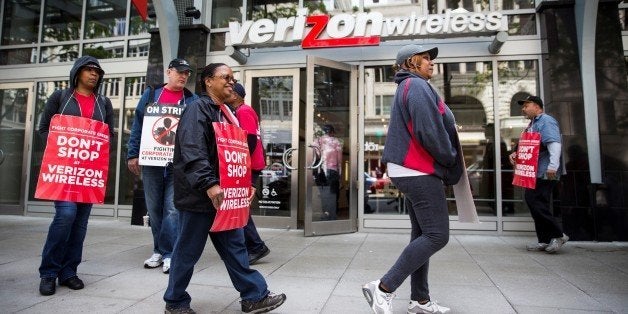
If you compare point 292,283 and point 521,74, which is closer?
point 292,283

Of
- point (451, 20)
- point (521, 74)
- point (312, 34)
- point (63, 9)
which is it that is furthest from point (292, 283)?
point (63, 9)

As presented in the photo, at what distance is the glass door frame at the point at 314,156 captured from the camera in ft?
19.7

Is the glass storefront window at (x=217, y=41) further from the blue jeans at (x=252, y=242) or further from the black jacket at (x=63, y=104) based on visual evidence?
the blue jeans at (x=252, y=242)

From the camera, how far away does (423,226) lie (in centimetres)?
251

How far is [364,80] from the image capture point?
6.73m

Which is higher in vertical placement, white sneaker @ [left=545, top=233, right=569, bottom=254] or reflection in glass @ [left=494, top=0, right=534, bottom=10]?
reflection in glass @ [left=494, top=0, right=534, bottom=10]

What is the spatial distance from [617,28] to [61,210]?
738 centimetres

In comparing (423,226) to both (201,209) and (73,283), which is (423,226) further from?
(73,283)

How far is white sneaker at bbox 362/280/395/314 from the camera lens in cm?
244

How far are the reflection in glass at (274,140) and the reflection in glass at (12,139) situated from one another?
16.9 feet

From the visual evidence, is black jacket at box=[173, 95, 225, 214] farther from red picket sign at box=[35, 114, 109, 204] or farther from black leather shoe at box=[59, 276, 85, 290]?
black leather shoe at box=[59, 276, 85, 290]

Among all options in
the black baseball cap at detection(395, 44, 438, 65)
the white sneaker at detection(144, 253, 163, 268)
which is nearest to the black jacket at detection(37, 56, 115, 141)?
the white sneaker at detection(144, 253, 163, 268)

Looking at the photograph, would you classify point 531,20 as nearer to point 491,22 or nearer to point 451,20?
point 491,22

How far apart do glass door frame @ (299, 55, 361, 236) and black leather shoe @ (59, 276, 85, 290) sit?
324 centimetres
